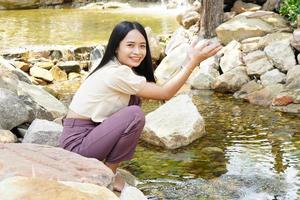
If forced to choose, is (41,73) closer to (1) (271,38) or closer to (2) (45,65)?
(2) (45,65)

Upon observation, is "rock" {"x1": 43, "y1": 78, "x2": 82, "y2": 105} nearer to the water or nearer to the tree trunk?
the water

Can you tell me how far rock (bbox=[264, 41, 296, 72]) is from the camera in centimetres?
727

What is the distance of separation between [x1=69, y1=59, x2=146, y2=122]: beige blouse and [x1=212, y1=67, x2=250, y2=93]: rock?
4.07 meters

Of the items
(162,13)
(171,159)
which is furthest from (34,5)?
(171,159)

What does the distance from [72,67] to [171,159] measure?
18.2 ft

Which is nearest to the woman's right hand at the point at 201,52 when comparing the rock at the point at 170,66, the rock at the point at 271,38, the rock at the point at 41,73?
the rock at the point at 271,38

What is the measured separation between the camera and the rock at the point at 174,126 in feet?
16.4

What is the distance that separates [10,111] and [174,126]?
1.55 m

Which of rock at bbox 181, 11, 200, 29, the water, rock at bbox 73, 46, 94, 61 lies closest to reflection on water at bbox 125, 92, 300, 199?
the water

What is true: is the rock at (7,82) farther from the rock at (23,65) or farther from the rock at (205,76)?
the rock at (23,65)

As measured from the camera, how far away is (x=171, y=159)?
4652 mm

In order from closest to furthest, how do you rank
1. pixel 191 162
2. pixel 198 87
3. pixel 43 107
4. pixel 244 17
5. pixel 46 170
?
pixel 46 170 < pixel 191 162 < pixel 43 107 < pixel 198 87 < pixel 244 17

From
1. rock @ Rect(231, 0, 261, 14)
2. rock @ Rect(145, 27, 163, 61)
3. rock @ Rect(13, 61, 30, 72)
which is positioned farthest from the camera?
rock @ Rect(231, 0, 261, 14)

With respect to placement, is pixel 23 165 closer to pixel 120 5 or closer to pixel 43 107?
pixel 43 107
